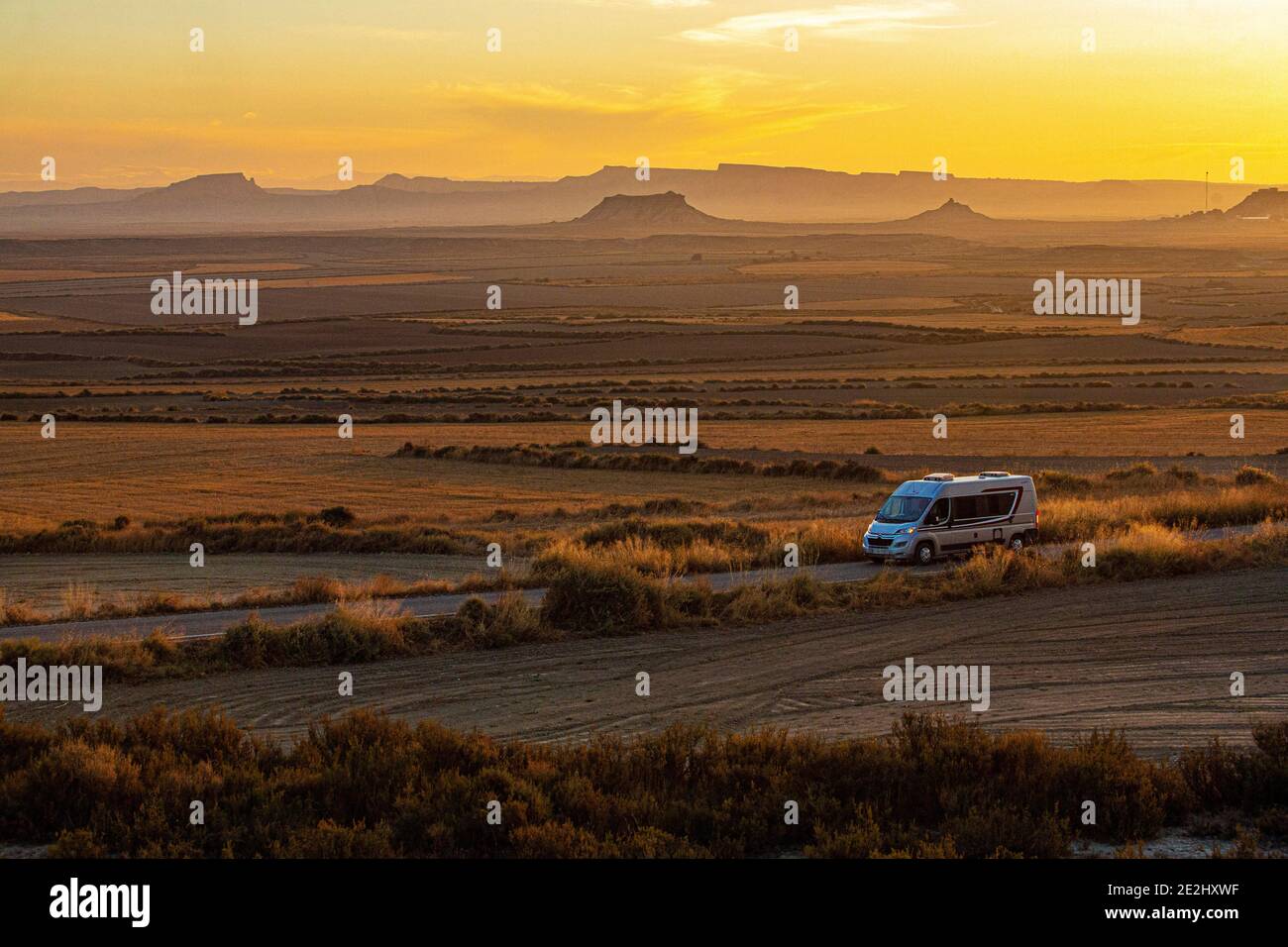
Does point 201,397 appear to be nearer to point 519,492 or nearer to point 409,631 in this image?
point 519,492

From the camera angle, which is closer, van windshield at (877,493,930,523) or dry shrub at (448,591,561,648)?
dry shrub at (448,591,561,648)

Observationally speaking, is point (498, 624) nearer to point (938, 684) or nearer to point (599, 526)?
point (938, 684)

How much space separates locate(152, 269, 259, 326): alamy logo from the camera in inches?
6289

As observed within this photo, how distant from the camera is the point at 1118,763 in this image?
11.2 meters

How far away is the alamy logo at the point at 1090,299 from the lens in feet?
495

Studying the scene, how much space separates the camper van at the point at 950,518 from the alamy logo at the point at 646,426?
87.0ft

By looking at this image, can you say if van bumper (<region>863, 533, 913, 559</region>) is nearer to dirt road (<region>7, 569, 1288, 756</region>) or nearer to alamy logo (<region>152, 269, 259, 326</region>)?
dirt road (<region>7, 569, 1288, 756</region>)

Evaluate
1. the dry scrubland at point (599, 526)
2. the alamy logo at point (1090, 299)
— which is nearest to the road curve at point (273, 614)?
the dry scrubland at point (599, 526)

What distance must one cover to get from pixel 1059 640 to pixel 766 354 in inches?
3452

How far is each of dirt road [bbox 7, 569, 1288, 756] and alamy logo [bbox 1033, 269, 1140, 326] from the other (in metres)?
119

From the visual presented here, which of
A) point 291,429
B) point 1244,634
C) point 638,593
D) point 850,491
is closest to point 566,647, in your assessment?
point 638,593

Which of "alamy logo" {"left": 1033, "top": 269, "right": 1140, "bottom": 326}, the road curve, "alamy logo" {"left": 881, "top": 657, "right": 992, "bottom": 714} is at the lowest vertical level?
"alamy logo" {"left": 881, "top": 657, "right": 992, "bottom": 714}
